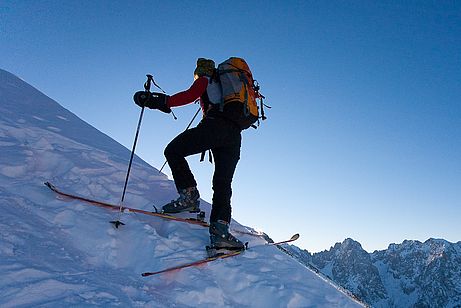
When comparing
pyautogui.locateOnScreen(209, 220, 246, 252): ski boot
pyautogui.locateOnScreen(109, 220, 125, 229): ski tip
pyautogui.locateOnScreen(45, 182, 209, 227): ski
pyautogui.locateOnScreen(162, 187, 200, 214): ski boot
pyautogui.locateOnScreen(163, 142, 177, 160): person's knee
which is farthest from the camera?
pyautogui.locateOnScreen(162, 187, 200, 214): ski boot

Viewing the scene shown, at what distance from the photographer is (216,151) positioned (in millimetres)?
5848

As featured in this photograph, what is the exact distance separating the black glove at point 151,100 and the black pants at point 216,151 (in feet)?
1.78

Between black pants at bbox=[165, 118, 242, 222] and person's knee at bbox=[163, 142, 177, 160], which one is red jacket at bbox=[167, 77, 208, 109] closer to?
black pants at bbox=[165, 118, 242, 222]

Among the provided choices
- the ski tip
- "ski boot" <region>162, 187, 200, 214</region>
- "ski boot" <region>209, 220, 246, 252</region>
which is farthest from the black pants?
the ski tip

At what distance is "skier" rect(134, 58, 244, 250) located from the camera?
5520 mm

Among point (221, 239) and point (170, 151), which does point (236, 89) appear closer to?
point (170, 151)

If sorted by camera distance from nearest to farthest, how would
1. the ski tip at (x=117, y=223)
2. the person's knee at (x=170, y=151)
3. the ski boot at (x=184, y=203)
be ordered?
1. the ski tip at (x=117, y=223)
2. the person's knee at (x=170, y=151)
3. the ski boot at (x=184, y=203)

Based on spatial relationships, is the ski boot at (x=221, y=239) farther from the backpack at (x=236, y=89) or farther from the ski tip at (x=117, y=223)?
the backpack at (x=236, y=89)

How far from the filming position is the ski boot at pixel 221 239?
5.05 metres

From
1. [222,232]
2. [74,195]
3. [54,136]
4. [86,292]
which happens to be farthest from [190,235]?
[54,136]

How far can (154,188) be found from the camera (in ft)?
23.8

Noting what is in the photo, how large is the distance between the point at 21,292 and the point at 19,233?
1076mm

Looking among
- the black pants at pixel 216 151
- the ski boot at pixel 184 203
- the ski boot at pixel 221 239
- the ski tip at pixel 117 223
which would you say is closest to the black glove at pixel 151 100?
the black pants at pixel 216 151

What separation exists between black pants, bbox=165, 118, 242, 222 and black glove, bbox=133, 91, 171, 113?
0.54 metres
